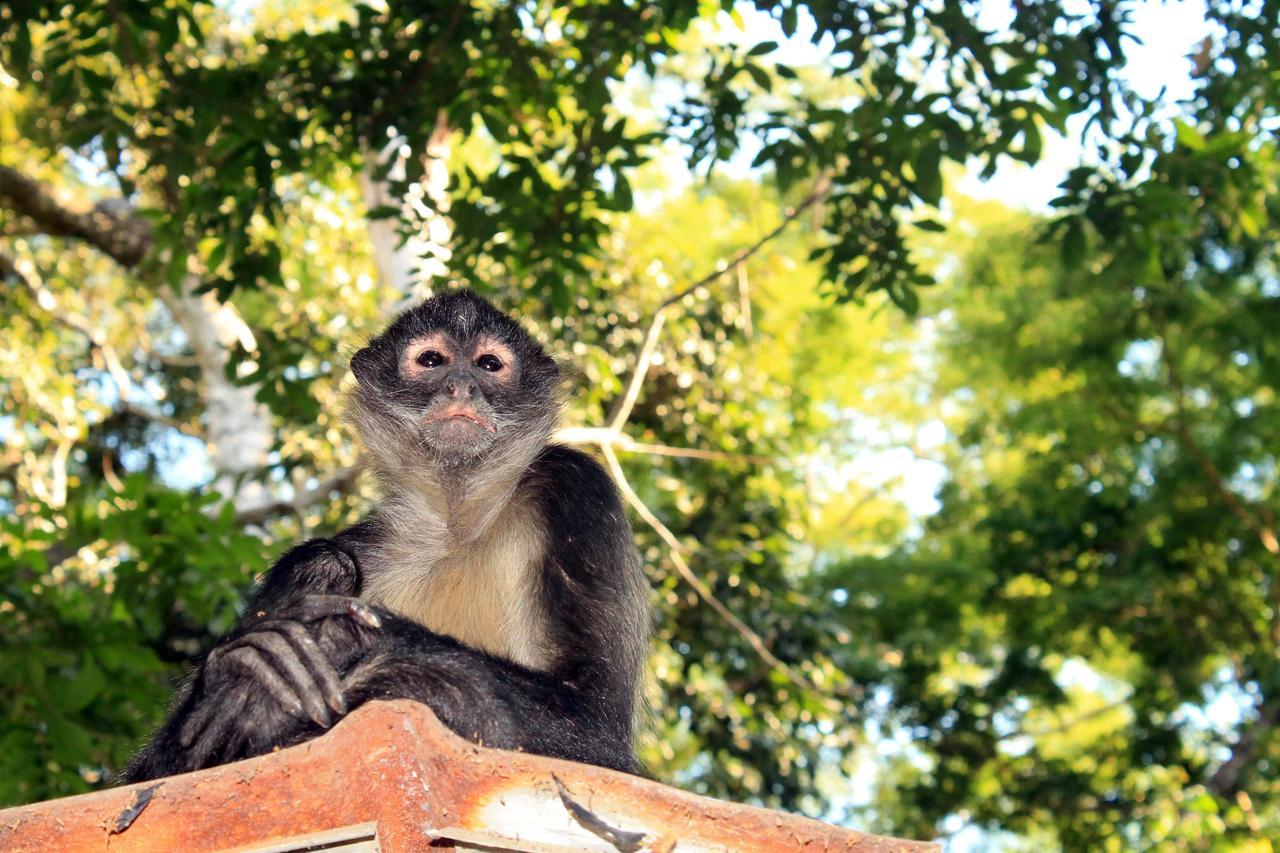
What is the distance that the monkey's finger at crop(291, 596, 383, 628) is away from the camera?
3.11 m

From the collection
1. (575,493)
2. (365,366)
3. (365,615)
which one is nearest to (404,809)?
(365,615)

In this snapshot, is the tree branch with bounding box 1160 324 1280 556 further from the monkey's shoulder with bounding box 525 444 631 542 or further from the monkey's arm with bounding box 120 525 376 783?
the monkey's arm with bounding box 120 525 376 783

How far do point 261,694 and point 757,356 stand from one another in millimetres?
9123

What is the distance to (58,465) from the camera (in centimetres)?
1308

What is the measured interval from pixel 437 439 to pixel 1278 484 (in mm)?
12130

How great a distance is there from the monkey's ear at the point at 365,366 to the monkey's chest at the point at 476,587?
0.67 meters

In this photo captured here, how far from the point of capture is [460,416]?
4.26 meters

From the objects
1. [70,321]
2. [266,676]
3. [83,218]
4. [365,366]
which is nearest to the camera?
[266,676]

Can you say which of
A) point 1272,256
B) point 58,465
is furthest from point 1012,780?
point 58,465

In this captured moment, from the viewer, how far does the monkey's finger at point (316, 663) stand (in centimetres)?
281

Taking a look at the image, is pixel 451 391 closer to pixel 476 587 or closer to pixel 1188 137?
pixel 476 587

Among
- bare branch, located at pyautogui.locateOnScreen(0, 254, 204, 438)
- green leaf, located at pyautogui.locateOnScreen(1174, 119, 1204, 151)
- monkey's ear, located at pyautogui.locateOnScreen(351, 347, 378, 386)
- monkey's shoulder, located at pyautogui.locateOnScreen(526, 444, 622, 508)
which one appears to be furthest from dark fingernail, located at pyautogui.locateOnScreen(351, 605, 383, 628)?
bare branch, located at pyautogui.locateOnScreen(0, 254, 204, 438)

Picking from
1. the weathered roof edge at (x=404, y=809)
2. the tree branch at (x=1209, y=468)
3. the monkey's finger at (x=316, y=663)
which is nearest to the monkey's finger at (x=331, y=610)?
the monkey's finger at (x=316, y=663)

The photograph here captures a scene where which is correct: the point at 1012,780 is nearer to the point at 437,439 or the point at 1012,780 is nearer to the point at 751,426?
the point at 751,426
